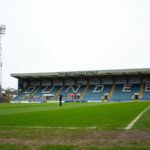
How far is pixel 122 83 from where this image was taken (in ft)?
283

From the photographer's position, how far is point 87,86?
89.5 m

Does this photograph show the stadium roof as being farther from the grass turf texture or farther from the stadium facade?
the grass turf texture

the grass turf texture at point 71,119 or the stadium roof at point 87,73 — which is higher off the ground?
the stadium roof at point 87,73

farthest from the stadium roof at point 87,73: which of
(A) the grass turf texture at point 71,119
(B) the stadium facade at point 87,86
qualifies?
(A) the grass turf texture at point 71,119

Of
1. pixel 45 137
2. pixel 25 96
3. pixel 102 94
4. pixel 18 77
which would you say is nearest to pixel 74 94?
pixel 102 94

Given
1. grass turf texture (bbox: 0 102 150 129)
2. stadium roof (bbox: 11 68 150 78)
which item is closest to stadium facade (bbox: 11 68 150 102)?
stadium roof (bbox: 11 68 150 78)

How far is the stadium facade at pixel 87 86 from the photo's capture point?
8050cm

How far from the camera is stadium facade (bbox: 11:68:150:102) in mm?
80500

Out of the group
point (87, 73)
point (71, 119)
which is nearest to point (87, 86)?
point (87, 73)

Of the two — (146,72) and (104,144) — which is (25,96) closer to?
(146,72)

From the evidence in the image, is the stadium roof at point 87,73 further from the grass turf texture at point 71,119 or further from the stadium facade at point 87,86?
the grass turf texture at point 71,119

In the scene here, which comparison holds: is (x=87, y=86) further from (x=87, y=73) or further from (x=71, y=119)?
(x=71, y=119)

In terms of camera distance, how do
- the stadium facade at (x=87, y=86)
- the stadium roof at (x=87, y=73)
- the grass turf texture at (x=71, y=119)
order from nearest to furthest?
the grass turf texture at (x=71, y=119) → the stadium facade at (x=87, y=86) → the stadium roof at (x=87, y=73)

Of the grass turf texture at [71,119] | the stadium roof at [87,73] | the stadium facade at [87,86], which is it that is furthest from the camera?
the stadium roof at [87,73]
